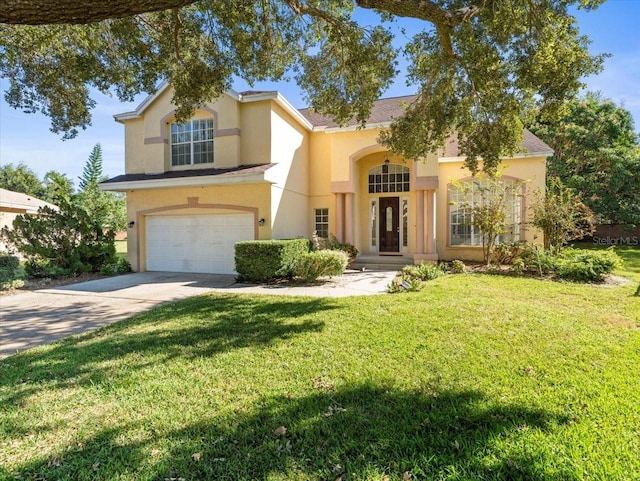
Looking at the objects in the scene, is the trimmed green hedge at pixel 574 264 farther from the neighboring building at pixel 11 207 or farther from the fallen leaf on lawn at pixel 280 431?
the neighboring building at pixel 11 207

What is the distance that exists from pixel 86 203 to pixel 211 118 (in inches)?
324

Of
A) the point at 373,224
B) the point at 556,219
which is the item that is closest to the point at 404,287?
the point at 556,219

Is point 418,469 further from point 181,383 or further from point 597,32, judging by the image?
point 597,32

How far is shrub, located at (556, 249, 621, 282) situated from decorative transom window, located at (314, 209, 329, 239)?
9.51 meters

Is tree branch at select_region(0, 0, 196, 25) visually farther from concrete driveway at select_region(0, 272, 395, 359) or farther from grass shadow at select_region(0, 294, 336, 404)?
concrete driveway at select_region(0, 272, 395, 359)

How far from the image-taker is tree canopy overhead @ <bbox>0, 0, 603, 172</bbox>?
25.7ft

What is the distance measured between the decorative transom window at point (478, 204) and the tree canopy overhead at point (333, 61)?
3697mm

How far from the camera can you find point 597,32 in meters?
8.48

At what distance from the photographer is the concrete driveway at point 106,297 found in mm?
6789

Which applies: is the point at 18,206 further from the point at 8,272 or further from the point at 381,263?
the point at 381,263

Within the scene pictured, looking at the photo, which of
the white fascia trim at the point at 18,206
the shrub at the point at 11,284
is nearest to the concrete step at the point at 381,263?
the shrub at the point at 11,284

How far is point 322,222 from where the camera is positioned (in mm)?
17078

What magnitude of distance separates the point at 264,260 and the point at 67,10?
8.52 meters

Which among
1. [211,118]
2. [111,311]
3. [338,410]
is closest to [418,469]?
[338,410]
